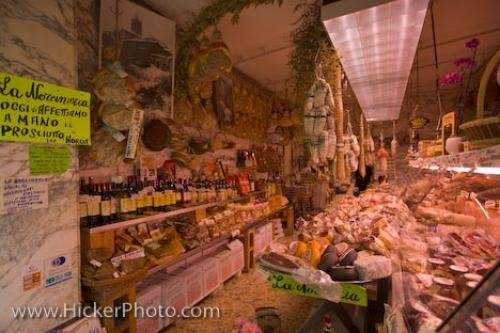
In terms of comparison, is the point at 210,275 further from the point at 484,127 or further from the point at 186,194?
the point at 484,127

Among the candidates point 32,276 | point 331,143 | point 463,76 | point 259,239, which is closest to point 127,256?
point 32,276

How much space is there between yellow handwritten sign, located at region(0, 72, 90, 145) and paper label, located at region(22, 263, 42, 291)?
0.77m

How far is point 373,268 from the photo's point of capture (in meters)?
1.37

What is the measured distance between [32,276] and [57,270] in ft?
0.46

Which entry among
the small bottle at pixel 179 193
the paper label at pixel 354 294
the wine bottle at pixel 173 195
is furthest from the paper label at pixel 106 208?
the paper label at pixel 354 294

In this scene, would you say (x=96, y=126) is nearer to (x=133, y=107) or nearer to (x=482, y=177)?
(x=133, y=107)

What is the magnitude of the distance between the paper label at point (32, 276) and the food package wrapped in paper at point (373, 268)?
74.2 inches

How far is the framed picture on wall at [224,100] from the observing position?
12.6 feet

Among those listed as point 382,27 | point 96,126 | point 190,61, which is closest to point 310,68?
point 382,27

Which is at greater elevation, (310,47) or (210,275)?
(310,47)

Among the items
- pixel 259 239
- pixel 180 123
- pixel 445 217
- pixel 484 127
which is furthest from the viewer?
pixel 259 239

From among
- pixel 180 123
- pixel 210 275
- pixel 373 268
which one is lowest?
pixel 210 275

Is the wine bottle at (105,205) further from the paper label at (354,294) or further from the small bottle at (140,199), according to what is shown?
the paper label at (354,294)

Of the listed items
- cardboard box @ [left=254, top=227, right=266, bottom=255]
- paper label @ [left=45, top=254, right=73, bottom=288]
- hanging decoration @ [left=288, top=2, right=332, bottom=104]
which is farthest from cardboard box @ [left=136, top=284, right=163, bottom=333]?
hanging decoration @ [left=288, top=2, right=332, bottom=104]
